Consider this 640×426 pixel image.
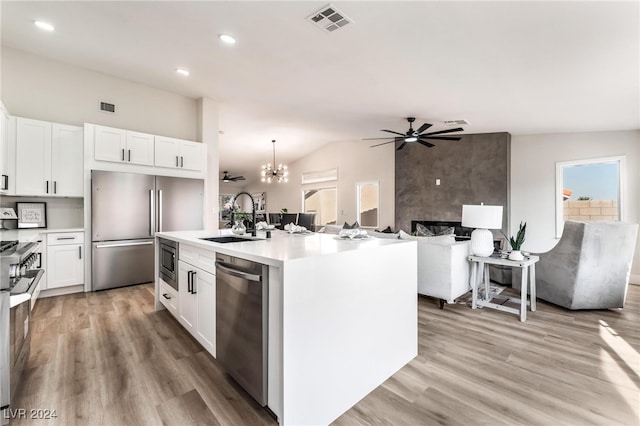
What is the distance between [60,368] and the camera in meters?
2.05

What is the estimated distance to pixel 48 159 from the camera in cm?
370

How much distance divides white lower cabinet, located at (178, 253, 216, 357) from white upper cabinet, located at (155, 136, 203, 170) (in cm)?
255

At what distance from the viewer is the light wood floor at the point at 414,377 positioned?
162cm

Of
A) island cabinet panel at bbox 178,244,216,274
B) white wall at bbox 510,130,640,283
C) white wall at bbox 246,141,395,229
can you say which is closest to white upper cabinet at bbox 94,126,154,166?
island cabinet panel at bbox 178,244,216,274

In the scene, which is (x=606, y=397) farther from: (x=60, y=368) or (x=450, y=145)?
(x=450, y=145)

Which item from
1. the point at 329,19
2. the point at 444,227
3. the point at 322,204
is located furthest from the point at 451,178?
the point at 329,19

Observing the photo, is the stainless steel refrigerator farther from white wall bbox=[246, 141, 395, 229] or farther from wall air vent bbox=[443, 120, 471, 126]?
white wall bbox=[246, 141, 395, 229]

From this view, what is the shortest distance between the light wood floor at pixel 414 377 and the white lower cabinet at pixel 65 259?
37.3 inches

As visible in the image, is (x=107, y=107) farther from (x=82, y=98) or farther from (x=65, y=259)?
(x=65, y=259)

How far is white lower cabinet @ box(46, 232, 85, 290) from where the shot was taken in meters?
3.65

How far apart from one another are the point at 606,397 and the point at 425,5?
2966 mm

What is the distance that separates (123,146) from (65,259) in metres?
1.67

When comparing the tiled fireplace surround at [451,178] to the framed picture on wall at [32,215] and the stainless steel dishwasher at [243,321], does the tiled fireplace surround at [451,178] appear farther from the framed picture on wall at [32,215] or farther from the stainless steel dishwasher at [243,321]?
the framed picture on wall at [32,215]

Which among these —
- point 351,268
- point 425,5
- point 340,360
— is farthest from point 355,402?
point 425,5
